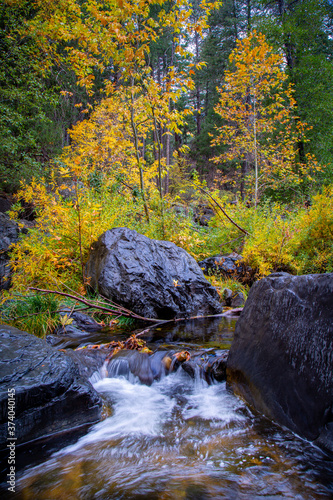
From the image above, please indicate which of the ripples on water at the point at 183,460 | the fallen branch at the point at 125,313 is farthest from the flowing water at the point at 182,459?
the fallen branch at the point at 125,313

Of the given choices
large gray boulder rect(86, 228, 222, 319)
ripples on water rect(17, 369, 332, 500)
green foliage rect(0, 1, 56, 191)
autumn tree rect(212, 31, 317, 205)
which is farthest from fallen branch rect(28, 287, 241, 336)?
green foliage rect(0, 1, 56, 191)

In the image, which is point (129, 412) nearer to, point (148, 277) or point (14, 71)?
point (148, 277)

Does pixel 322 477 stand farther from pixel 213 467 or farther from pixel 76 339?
pixel 76 339

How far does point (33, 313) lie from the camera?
354cm

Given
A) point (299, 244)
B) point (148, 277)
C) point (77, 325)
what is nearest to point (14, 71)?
point (148, 277)

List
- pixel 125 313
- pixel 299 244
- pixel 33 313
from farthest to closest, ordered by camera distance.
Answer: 1. pixel 299 244
2. pixel 125 313
3. pixel 33 313

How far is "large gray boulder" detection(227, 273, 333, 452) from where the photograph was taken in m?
1.55

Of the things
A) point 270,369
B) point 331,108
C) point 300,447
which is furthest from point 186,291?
point 331,108

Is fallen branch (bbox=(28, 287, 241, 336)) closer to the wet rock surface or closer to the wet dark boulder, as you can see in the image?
the wet rock surface

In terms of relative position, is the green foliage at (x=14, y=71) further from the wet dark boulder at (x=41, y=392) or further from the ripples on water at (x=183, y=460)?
the ripples on water at (x=183, y=460)

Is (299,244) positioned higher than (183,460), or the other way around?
(299,244)

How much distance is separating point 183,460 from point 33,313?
9.28 ft

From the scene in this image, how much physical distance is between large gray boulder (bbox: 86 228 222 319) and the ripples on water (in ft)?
6.93

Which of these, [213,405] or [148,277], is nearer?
[213,405]
